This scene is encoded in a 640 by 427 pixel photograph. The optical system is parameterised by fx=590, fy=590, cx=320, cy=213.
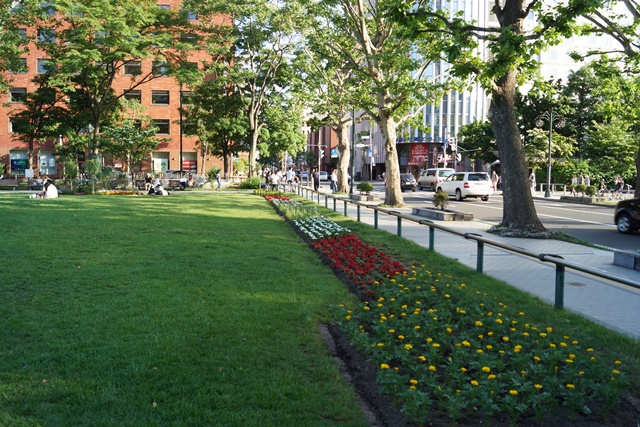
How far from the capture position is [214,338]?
223 inches

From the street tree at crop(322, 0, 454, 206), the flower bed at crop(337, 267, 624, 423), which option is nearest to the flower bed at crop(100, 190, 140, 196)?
the street tree at crop(322, 0, 454, 206)

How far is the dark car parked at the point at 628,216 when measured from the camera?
55.3 ft

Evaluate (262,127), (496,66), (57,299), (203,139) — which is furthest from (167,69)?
(57,299)

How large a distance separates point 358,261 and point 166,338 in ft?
15.5

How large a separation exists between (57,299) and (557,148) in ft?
168

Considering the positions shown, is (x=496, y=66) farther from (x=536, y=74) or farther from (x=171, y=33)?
(x=171, y=33)

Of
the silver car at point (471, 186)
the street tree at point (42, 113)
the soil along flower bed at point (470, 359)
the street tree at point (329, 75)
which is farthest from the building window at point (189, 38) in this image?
the soil along flower bed at point (470, 359)

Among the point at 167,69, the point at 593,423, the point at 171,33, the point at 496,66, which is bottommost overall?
the point at 593,423

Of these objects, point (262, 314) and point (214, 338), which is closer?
point (214, 338)

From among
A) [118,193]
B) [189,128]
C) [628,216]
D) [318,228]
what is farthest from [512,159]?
[189,128]

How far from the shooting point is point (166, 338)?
18.3ft

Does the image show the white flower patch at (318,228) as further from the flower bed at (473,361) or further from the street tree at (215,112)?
the street tree at (215,112)

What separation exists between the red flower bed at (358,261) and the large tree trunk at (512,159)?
540 cm

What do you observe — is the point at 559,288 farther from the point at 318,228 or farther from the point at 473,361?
the point at 318,228
